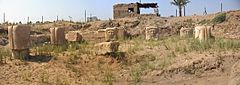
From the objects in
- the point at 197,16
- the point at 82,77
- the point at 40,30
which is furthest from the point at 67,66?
the point at 197,16

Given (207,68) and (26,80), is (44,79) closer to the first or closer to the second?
(26,80)

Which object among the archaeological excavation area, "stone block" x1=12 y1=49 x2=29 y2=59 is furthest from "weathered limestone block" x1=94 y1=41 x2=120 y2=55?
"stone block" x1=12 y1=49 x2=29 y2=59

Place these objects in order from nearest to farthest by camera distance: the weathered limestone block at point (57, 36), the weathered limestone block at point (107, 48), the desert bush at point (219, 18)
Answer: the weathered limestone block at point (107, 48) → the weathered limestone block at point (57, 36) → the desert bush at point (219, 18)

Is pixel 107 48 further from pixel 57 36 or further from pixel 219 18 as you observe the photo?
pixel 219 18

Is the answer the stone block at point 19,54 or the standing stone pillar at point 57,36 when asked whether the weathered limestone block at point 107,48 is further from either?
the standing stone pillar at point 57,36

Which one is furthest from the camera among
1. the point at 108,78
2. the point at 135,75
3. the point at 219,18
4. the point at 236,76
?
the point at 219,18

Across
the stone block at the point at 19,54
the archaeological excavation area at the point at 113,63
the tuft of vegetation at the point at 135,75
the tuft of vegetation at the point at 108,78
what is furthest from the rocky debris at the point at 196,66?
the stone block at the point at 19,54

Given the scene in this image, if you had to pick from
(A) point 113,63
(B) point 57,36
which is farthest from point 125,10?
(A) point 113,63

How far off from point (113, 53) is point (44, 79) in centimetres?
388

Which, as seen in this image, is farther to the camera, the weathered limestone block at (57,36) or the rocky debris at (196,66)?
the weathered limestone block at (57,36)

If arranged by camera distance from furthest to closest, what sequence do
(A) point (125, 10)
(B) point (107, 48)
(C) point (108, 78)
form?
(A) point (125, 10)
(B) point (107, 48)
(C) point (108, 78)

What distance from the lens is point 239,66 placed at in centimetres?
883

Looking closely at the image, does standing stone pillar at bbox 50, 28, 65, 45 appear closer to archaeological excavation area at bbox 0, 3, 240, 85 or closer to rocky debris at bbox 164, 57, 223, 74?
archaeological excavation area at bbox 0, 3, 240, 85

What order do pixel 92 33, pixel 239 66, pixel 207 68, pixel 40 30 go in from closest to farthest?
pixel 239 66
pixel 207 68
pixel 92 33
pixel 40 30
